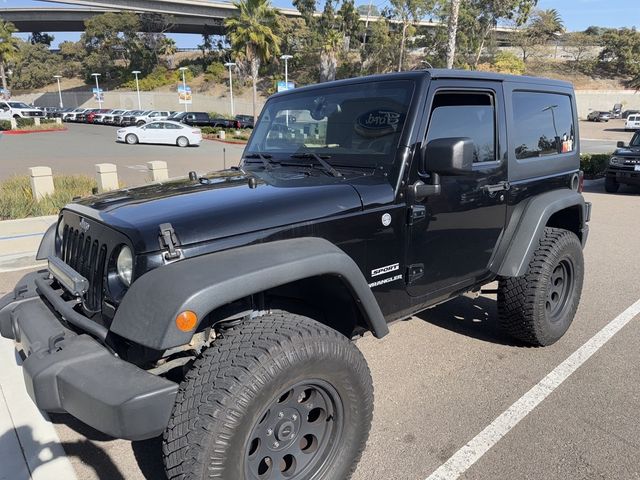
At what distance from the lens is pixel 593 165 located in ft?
49.8

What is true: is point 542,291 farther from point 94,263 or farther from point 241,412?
point 94,263

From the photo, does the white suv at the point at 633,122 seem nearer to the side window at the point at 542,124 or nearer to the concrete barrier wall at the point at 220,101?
the concrete barrier wall at the point at 220,101

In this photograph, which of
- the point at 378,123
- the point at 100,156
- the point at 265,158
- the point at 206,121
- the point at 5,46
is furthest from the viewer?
the point at 5,46

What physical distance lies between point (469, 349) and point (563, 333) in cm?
81

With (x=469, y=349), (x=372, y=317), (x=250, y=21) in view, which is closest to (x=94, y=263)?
(x=372, y=317)

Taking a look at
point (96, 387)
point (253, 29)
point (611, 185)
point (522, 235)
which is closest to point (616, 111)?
point (253, 29)

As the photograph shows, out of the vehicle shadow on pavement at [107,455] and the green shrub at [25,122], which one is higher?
the green shrub at [25,122]

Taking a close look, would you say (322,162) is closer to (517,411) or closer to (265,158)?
(265,158)

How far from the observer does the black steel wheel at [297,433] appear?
215 centimetres

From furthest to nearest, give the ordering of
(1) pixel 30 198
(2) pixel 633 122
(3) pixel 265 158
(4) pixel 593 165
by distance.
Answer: (2) pixel 633 122, (4) pixel 593 165, (1) pixel 30 198, (3) pixel 265 158

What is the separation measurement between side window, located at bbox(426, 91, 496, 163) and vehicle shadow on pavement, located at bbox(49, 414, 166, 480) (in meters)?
2.32

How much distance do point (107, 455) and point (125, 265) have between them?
4.18 feet

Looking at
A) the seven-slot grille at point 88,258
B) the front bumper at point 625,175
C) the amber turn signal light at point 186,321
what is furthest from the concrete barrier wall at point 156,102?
the amber turn signal light at point 186,321

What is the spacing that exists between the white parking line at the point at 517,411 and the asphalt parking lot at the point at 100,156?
33.8 ft
